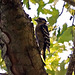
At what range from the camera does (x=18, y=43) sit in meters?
1.07

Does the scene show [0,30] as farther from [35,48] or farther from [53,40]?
[53,40]

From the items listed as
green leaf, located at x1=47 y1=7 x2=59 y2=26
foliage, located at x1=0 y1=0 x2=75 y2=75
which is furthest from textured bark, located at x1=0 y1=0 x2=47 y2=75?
green leaf, located at x1=47 y1=7 x2=59 y2=26

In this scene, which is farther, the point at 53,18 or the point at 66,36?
the point at 53,18

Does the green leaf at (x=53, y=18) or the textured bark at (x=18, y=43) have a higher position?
the green leaf at (x=53, y=18)

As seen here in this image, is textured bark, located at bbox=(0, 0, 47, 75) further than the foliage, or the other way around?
the foliage

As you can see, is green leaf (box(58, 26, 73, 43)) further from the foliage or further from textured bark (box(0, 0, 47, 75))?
textured bark (box(0, 0, 47, 75))

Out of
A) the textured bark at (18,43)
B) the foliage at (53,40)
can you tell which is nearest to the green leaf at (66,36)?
the foliage at (53,40)

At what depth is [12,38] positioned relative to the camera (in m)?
1.07

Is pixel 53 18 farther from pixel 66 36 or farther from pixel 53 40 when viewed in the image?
pixel 53 40

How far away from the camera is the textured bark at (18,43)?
103 cm

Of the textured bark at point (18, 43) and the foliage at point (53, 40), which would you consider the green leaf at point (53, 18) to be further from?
the textured bark at point (18, 43)

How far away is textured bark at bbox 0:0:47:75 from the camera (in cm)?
103

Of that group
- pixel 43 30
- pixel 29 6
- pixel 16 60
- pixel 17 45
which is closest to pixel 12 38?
pixel 17 45

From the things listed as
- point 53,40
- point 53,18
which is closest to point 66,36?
point 53,18
